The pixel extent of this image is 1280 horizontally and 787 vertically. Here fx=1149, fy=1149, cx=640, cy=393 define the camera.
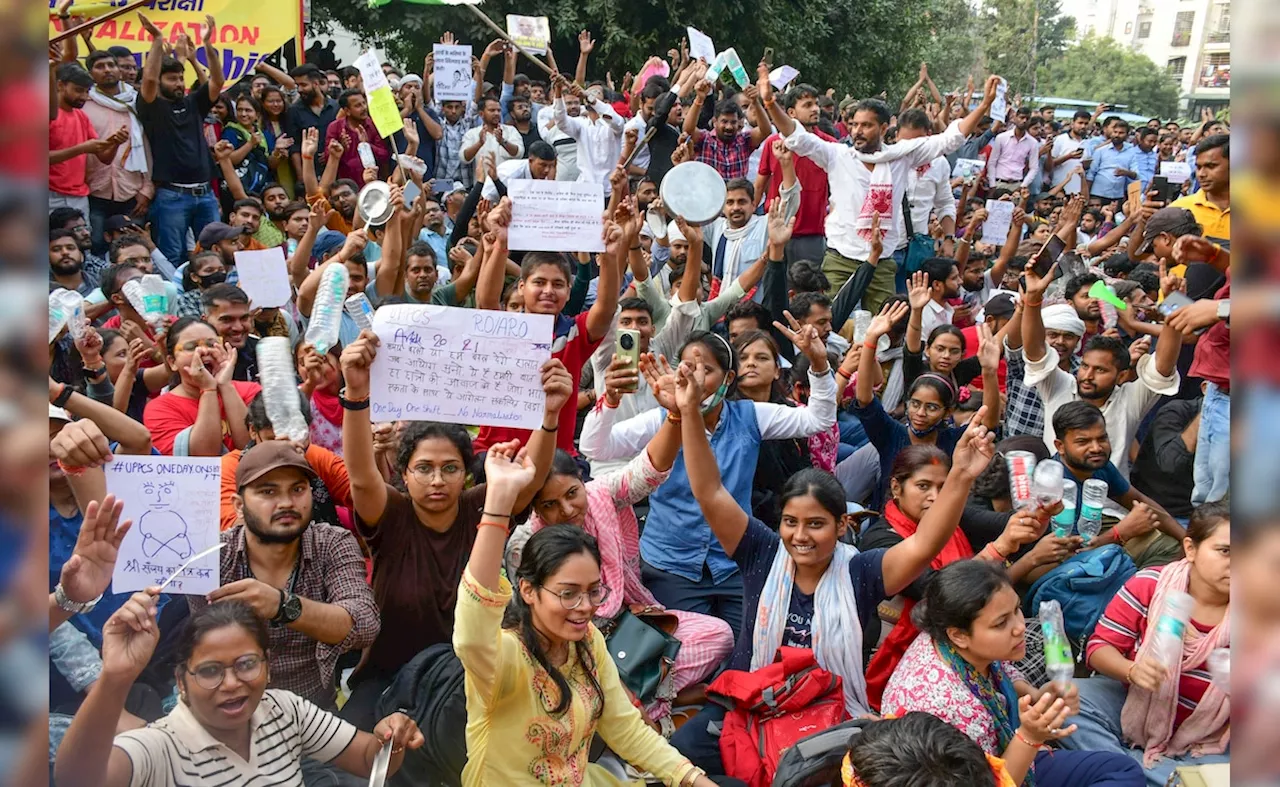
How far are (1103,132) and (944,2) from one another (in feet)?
87.4

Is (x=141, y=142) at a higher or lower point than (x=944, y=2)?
lower

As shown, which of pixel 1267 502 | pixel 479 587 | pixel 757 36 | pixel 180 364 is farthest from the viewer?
pixel 757 36

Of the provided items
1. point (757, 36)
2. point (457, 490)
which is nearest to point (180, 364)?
point (457, 490)

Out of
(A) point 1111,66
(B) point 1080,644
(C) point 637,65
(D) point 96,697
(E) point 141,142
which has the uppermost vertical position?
(A) point 1111,66

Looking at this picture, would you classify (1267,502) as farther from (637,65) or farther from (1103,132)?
(637,65)

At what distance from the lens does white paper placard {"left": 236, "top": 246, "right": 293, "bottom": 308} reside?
538 centimetres

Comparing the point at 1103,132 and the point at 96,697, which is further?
the point at 1103,132

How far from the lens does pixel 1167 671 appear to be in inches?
138

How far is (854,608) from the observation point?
355 centimetres

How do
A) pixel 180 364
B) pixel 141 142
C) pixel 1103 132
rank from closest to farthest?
1. pixel 180 364
2. pixel 141 142
3. pixel 1103 132

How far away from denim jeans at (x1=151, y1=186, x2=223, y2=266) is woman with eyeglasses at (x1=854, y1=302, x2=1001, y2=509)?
5327 millimetres

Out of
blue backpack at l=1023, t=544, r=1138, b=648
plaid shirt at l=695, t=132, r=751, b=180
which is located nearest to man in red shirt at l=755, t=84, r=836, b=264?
plaid shirt at l=695, t=132, r=751, b=180

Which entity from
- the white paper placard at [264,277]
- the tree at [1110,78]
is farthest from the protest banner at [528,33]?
the tree at [1110,78]

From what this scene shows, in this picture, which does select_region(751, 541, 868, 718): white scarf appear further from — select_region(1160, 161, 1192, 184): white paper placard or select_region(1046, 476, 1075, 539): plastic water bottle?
select_region(1160, 161, 1192, 184): white paper placard
